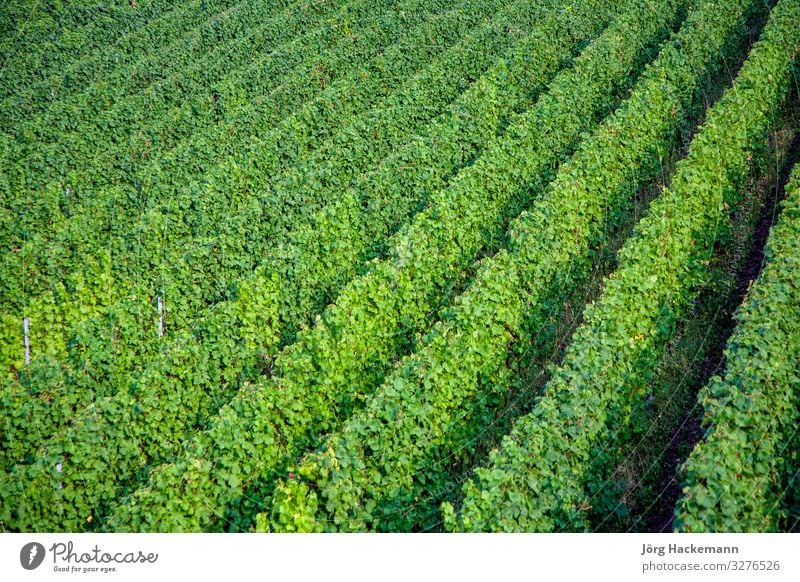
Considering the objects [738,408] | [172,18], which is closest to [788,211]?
[738,408]

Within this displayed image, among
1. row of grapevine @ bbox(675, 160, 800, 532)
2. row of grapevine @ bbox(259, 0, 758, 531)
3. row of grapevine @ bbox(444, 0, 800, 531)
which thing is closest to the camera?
row of grapevine @ bbox(675, 160, 800, 532)

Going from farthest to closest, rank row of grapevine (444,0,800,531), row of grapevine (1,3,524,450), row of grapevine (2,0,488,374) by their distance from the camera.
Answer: row of grapevine (1,3,524,450), row of grapevine (2,0,488,374), row of grapevine (444,0,800,531)

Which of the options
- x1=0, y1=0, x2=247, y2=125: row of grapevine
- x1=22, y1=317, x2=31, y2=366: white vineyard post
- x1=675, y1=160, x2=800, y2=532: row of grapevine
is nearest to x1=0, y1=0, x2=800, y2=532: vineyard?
x1=675, y1=160, x2=800, y2=532: row of grapevine

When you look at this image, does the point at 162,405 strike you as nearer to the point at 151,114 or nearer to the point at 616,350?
the point at 616,350

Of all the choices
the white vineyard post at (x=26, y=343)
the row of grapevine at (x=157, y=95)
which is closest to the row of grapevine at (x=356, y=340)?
the white vineyard post at (x=26, y=343)

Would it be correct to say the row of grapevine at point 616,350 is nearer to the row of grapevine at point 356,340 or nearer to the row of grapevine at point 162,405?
the row of grapevine at point 356,340

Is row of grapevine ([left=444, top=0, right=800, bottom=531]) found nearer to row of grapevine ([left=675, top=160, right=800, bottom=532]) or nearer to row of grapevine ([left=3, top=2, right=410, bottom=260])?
row of grapevine ([left=675, top=160, right=800, bottom=532])
